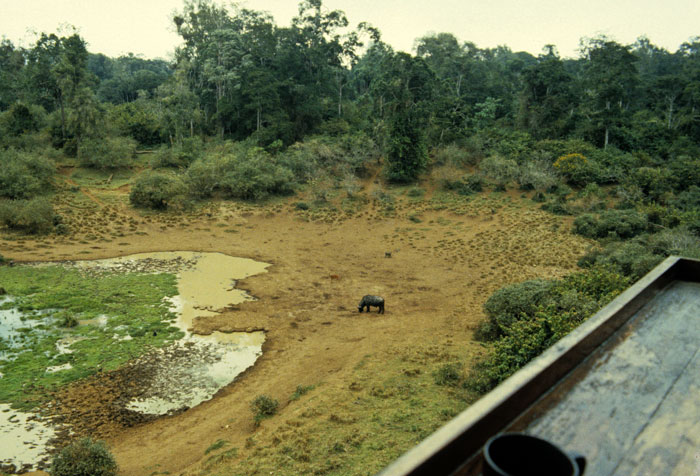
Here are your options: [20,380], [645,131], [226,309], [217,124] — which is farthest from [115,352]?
[645,131]

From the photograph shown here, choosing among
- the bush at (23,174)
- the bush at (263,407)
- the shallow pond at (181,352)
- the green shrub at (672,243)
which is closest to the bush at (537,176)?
the green shrub at (672,243)

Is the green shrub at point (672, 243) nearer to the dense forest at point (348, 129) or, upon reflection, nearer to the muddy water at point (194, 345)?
the dense forest at point (348, 129)

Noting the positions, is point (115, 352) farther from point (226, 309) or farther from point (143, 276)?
point (143, 276)

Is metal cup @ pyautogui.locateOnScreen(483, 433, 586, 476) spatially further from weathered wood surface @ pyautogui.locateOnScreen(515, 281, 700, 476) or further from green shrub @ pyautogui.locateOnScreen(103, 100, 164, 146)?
green shrub @ pyautogui.locateOnScreen(103, 100, 164, 146)

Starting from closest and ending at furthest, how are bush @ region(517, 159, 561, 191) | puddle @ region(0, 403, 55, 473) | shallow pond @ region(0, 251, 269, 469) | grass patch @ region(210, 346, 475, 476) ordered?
grass patch @ region(210, 346, 475, 476), puddle @ region(0, 403, 55, 473), shallow pond @ region(0, 251, 269, 469), bush @ region(517, 159, 561, 191)

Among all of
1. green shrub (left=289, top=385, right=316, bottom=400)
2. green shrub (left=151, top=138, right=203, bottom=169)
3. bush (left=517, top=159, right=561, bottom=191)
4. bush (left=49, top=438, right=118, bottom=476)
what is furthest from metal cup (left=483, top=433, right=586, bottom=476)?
green shrub (left=151, top=138, right=203, bottom=169)
